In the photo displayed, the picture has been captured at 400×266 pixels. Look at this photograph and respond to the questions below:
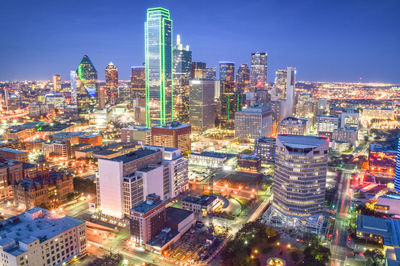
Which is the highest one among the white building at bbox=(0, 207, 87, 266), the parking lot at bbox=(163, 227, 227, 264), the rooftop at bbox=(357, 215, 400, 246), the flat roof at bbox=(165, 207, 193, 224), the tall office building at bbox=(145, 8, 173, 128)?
the tall office building at bbox=(145, 8, 173, 128)

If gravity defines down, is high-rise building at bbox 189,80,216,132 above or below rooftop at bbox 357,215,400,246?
above

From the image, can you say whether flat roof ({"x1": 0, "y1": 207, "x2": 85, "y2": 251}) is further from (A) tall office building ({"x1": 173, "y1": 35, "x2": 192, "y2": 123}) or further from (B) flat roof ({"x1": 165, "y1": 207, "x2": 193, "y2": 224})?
(A) tall office building ({"x1": 173, "y1": 35, "x2": 192, "y2": 123})

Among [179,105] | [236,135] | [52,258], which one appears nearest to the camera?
[52,258]

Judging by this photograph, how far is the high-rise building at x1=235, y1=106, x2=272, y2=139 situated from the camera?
6181 inches

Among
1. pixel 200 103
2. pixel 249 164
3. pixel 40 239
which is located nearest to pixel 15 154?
pixel 40 239

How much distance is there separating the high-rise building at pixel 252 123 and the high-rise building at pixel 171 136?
43.9 metres

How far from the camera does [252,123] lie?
158 m

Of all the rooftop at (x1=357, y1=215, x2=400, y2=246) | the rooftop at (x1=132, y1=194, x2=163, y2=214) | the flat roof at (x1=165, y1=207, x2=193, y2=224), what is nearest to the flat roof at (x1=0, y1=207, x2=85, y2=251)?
the rooftop at (x1=132, y1=194, x2=163, y2=214)

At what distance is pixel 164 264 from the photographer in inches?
2128

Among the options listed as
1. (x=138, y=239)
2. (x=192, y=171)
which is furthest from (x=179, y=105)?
(x=138, y=239)

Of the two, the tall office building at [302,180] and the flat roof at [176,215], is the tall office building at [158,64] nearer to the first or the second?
the flat roof at [176,215]

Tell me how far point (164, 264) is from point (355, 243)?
39.4m

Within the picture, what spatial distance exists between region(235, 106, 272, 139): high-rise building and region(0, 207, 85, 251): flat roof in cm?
11572

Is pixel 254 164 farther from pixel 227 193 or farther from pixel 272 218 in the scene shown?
pixel 272 218
